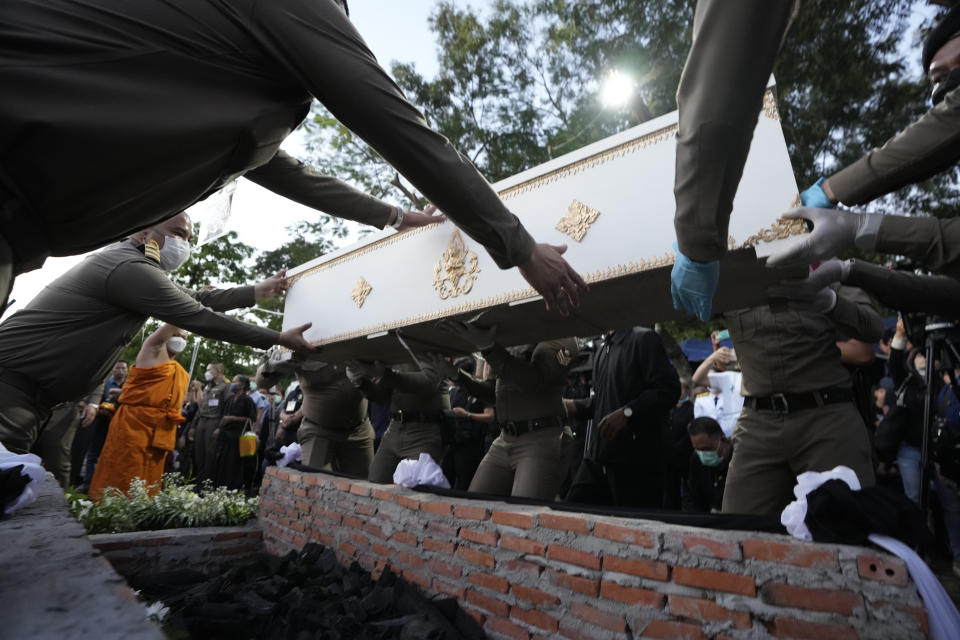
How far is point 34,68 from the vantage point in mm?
910

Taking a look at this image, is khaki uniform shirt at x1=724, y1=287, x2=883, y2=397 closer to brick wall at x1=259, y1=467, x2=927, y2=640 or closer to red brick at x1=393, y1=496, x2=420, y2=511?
brick wall at x1=259, y1=467, x2=927, y2=640

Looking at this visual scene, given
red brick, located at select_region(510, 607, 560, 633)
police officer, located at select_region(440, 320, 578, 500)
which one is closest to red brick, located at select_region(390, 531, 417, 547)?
red brick, located at select_region(510, 607, 560, 633)

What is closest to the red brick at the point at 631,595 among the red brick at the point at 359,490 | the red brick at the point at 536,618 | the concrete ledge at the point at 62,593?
the red brick at the point at 536,618

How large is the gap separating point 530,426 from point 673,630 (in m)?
2.09

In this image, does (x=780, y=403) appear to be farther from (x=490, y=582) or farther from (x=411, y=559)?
(x=411, y=559)

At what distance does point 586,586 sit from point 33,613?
5.22 ft

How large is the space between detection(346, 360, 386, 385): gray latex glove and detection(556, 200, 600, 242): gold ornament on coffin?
8.17ft

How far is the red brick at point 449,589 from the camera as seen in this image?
91.7 inches

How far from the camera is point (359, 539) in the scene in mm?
3059

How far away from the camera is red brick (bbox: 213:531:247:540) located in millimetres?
3723

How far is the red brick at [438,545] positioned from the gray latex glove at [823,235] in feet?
6.12

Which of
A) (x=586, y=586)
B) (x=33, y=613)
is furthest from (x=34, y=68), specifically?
(x=586, y=586)

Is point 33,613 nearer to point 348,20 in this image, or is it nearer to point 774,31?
point 348,20

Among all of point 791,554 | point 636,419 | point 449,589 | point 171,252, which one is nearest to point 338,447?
point 171,252
